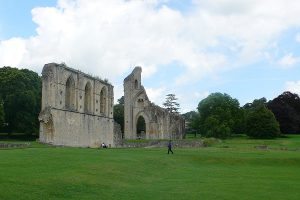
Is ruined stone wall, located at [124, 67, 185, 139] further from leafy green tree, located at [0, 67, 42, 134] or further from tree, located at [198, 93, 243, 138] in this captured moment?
leafy green tree, located at [0, 67, 42, 134]

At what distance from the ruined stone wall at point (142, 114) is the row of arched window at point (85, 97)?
14462 millimetres

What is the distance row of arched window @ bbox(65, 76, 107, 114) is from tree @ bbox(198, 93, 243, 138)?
22.2 metres

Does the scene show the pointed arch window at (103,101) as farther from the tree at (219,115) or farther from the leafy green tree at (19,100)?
the tree at (219,115)

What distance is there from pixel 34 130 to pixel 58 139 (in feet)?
61.8

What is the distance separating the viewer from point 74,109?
48719mm

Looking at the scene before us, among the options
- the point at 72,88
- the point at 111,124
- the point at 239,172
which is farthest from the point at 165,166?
the point at 111,124

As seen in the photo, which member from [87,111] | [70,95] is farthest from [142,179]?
[87,111]

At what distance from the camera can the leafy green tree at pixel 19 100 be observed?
61.0m

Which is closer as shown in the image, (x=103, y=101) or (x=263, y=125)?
(x=103, y=101)

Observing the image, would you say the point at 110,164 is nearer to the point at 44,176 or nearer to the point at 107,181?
the point at 107,181

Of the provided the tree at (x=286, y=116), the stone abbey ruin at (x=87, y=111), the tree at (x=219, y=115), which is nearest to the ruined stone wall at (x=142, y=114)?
the stone abbey ruin at (x=87, y=111)

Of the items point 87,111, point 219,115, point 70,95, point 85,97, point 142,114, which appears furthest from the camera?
point 219,115

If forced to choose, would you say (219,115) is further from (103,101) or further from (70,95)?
(70,95)

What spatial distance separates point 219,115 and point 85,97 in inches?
1236
